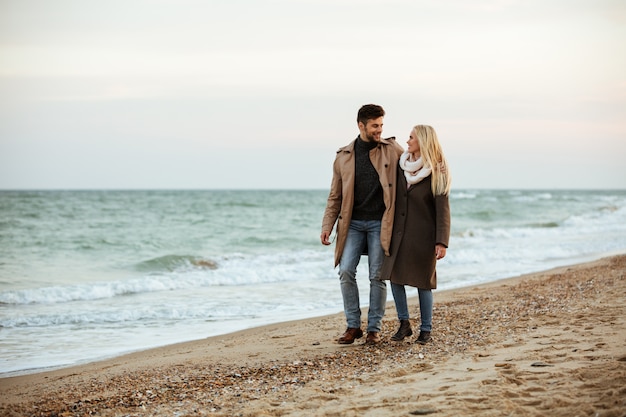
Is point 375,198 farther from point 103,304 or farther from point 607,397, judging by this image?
point 103,304

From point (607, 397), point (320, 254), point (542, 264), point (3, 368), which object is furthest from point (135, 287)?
point (607, 397)

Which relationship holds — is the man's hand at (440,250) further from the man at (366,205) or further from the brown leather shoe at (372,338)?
the brown leather shoe at (372,338)

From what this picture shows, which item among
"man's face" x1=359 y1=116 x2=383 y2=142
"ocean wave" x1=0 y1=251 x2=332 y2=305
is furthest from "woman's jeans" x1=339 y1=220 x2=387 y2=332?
"ocean wave" x1=0 y1=251 x2=332 y2=305

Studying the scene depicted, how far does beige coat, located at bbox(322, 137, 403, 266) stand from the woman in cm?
8

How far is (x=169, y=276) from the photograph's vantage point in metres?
13.9

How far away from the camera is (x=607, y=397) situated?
3615 millimetres

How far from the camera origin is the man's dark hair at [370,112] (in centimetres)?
562

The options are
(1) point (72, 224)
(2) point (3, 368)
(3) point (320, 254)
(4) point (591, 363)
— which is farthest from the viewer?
(1) point (72, 224)

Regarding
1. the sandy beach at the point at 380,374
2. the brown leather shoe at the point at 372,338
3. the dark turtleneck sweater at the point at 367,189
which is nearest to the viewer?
the sandy beach at the point at 380,374

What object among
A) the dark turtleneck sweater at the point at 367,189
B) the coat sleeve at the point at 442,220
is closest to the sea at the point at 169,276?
the dark turtleneck sweater at the point at 367,189

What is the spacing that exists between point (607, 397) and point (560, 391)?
28 cm

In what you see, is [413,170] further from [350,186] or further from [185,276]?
[185,276]

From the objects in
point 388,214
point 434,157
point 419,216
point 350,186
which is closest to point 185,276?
point 350,186

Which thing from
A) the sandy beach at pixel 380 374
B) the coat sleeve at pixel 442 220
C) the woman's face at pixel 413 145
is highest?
the woman's face at pixel 413 145
